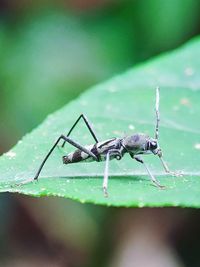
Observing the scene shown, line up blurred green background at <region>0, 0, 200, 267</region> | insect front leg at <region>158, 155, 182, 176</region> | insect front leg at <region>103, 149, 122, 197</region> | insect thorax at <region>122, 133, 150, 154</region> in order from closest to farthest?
insect front leg at <region>103, 149, 122, 197</region>, insect front leg at <region>158, 155, 182, 176</region>, insect thorax at <region>122, 133, 150, 154</region>, blurred green background at <region>0, 0, 200, 267</region>

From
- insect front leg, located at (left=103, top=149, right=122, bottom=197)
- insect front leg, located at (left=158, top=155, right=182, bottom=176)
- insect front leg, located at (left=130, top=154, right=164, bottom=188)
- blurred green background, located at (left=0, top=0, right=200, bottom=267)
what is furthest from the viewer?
blurred green background, located at (left=0, top=0, right=200, bottom=267)

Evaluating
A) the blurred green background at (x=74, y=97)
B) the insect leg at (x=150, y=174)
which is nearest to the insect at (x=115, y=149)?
the insect leg at (x=150, y=174)

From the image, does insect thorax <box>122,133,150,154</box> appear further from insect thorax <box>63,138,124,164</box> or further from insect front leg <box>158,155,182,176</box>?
insect front leg <box>158,155,182,176</box>

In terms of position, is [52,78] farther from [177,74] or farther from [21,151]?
[21,151]

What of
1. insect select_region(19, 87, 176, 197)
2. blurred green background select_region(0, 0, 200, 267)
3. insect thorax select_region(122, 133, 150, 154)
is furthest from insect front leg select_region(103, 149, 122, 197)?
blurred green background select_region(0, 0, 200, 267)

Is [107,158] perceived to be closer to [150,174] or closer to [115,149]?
[115,149]

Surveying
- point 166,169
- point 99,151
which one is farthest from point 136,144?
point 166,169

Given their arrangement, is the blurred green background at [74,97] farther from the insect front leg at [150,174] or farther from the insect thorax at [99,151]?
the insect front leg at [150,174]
